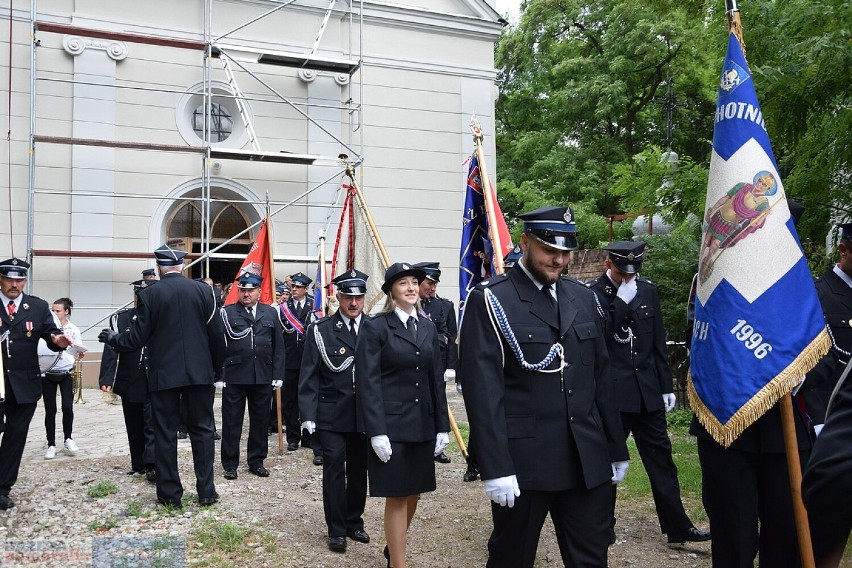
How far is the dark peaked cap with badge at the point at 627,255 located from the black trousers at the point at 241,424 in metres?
4.57

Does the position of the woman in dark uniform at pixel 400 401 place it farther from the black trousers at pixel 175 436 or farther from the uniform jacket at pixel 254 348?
the uniform jacket at pixel 254 348

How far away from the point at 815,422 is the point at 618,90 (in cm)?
2120

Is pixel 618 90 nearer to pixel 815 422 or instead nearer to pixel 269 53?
pixel 269 53

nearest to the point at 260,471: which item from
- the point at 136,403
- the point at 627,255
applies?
the point at 136,403

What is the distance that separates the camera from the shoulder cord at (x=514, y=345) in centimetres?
390

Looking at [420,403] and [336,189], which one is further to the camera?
[336,189]

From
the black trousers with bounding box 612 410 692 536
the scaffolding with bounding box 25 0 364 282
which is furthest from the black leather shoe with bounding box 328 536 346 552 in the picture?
the scaffolding with bounding box 25 0 364 282

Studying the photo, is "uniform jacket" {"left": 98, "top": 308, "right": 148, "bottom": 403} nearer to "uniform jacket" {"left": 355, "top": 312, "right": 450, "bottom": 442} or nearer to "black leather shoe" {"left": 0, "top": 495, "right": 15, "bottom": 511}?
"black leather shoe" {"left": 0, "top": 495, "right": 15, "bottom": 511}

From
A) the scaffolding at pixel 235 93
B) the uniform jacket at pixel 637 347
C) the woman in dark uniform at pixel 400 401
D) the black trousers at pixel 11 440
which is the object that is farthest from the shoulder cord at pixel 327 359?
the scaffolding at pixel 235 93

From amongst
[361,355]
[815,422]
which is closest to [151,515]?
[361,355]

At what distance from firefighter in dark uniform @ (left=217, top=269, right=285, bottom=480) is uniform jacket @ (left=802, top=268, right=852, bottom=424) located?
5.89 metres

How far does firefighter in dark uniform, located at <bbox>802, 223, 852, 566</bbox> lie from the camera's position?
1.93m

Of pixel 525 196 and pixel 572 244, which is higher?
pixel 525 196

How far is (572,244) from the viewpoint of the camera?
4027 millimetres
